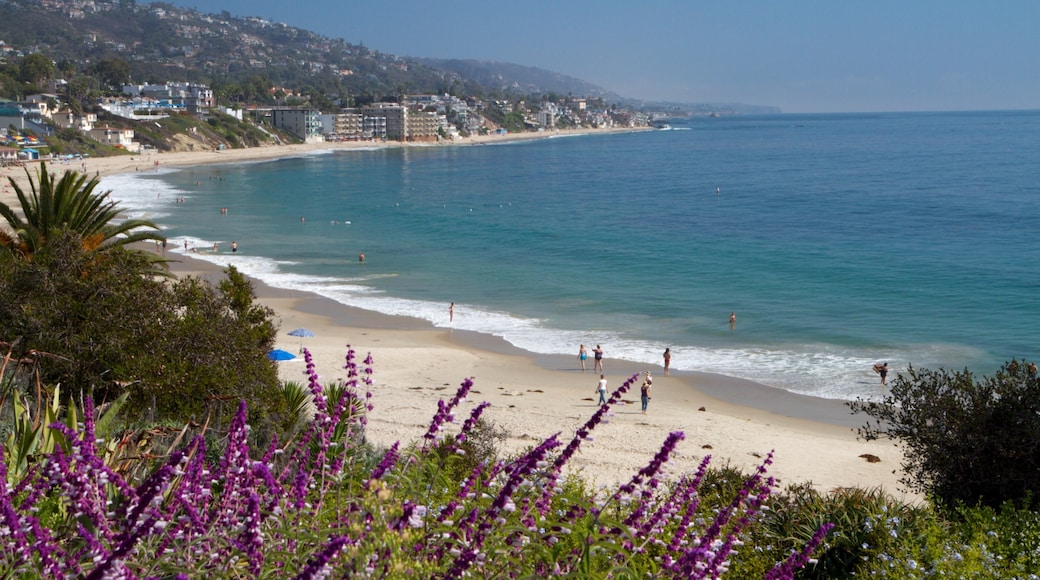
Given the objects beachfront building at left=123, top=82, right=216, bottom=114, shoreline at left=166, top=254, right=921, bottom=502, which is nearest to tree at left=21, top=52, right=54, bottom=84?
beachfront building at left=123, top=82, right=216, bottom=114

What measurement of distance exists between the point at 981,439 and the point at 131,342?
9.56 metres

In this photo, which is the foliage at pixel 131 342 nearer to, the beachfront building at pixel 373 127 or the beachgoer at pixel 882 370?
the beachgoer at pixel 882 370

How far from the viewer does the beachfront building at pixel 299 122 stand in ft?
568

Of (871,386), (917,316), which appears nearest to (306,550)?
(871,386)

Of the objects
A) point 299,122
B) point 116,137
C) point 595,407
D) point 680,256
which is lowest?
point 595,407

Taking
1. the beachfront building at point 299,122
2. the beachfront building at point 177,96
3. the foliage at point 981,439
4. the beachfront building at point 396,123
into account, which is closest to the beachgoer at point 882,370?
the foliage at point 981,439

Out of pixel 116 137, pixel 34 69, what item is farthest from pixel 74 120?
pixel 34 69

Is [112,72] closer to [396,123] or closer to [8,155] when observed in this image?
[396,123]

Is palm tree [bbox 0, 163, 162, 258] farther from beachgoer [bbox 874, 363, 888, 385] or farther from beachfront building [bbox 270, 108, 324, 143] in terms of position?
beachfront building [bbox 270, 108, 324, 143]

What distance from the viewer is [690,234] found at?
53656 millimetres

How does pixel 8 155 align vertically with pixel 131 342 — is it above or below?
above

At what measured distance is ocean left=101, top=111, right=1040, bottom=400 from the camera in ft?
92.4

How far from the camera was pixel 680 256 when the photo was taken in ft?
149

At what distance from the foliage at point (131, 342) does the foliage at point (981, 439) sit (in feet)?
22.6
